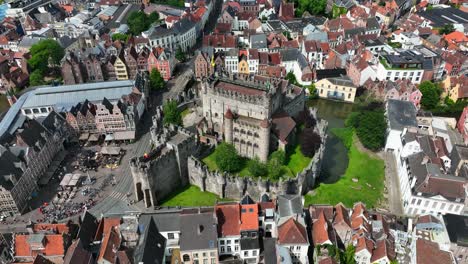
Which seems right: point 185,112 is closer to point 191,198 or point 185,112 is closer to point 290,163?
point 191,198

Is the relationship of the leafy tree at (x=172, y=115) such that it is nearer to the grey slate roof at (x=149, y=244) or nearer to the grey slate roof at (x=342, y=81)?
the grey slate roof at (x=149, y=244)

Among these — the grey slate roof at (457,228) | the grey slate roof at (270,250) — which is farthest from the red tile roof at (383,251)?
the grey slate roof at (270,250)

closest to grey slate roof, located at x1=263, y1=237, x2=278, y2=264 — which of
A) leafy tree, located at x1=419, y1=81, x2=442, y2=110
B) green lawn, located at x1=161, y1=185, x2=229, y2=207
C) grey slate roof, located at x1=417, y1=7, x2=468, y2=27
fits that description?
green lawn, located at x1=161, y1=185, x2=229, y2=207

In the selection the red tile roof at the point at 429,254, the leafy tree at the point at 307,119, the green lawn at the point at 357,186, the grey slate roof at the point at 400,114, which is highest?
the grey slate roof at the point at 400,114

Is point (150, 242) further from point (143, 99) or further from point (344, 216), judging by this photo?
point (143, 99)

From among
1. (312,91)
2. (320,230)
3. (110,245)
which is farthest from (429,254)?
(312,91)

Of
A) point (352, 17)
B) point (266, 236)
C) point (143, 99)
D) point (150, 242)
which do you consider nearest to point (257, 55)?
point (143, 99)
